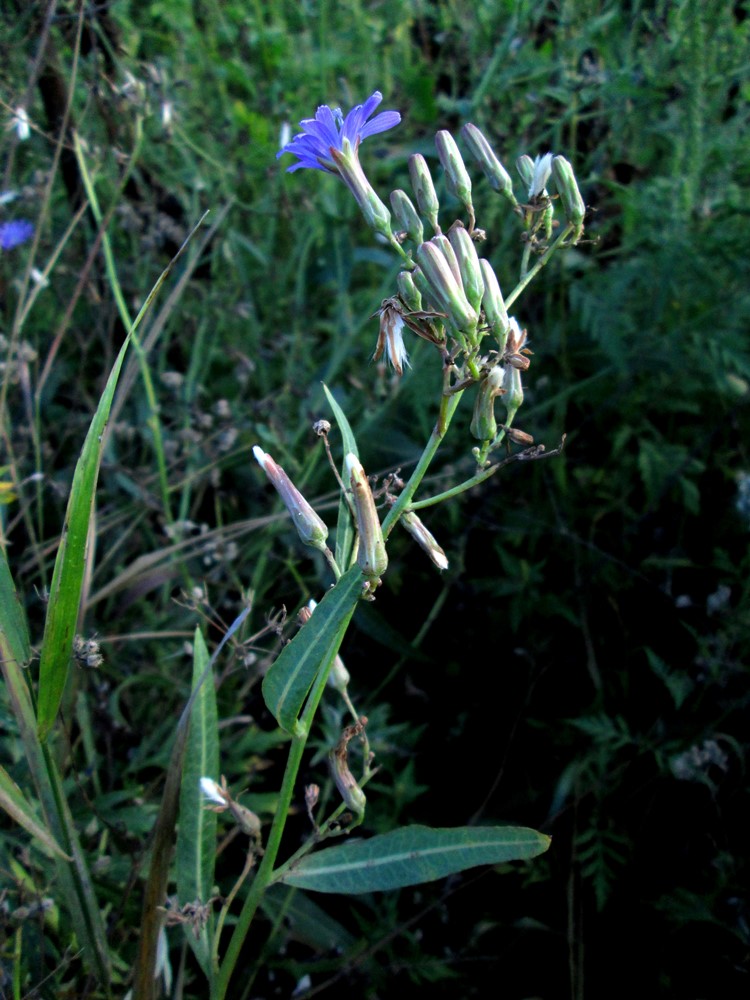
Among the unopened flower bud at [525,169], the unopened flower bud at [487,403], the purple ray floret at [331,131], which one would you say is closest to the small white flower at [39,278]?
the purple ray floret at [331,131]

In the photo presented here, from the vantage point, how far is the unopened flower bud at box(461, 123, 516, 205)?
1.42 metres

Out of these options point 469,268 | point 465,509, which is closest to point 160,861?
point 469,268

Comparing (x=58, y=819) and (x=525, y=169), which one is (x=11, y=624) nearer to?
(x=58, y=819)

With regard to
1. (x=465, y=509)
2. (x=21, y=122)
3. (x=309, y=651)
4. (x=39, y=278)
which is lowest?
(x=465, y=509)

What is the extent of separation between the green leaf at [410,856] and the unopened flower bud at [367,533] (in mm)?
359

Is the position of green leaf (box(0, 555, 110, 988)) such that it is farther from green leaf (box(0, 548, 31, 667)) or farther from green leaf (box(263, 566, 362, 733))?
green leaf (box(263, 566, 362, 733))

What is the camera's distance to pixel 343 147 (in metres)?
1.31

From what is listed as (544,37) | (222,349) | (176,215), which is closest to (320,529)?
(222,349)

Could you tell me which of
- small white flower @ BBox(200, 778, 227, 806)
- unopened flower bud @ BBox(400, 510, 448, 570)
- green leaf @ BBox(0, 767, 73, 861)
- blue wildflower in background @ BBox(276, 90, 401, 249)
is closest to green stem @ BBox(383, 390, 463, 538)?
unopened flower bud @ BBox(400, 510, 448, 570)

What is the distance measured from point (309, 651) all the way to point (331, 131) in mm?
734

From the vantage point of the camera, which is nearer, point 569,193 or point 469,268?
point 469,268

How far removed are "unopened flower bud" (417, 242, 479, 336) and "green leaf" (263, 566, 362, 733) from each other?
0.33 meters

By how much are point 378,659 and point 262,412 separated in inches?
29.5

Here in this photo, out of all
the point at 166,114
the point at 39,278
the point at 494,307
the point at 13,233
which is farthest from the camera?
the point at 13,233
